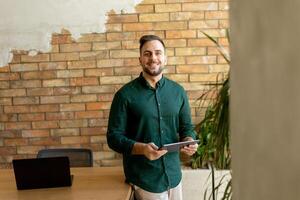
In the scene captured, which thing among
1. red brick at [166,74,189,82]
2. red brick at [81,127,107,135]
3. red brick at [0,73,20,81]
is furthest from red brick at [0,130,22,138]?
red brick at [166,74,189,82]

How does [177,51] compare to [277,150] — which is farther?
[177,51]

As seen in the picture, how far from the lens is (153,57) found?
2.47 meters

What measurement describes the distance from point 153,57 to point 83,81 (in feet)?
4.19

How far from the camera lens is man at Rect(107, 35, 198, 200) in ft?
7.88

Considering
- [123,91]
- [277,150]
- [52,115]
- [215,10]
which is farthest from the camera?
[52,115]

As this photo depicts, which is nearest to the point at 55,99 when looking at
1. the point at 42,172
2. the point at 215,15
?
the point at 42,172

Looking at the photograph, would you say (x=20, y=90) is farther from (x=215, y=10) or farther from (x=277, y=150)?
(x=277, y=150)

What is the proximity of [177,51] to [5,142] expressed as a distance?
73.7 inches

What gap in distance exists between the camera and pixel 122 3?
11.3 feet

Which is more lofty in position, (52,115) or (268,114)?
(268,114)

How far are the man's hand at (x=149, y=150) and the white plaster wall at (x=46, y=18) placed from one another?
1.56m

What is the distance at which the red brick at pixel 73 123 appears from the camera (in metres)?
3.61

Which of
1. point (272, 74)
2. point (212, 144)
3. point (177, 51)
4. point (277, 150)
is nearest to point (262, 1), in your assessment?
point (272, 74)

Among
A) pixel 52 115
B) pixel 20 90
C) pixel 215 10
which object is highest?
pixel 215 10
